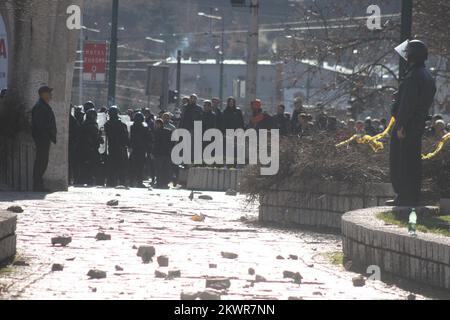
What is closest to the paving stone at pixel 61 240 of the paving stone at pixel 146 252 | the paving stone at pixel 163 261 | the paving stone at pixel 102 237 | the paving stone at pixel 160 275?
the paving stone at pixel 102 237

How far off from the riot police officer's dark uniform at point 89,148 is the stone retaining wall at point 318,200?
1420 cm

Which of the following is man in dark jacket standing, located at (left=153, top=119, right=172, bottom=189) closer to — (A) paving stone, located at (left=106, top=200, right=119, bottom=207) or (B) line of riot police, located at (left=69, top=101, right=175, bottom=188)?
(B) line of riot police, located at (left=69, top=101, right=175, bottom=188)

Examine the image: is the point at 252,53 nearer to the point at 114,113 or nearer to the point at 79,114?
the point at 114,113

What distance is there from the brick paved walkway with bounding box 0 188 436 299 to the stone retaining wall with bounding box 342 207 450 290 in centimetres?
21

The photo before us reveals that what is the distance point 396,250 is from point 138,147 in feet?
69.8

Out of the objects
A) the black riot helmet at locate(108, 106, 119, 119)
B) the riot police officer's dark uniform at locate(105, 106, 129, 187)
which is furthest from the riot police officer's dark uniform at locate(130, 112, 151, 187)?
the black riot helmet at locate(108, 106, 119, 119)

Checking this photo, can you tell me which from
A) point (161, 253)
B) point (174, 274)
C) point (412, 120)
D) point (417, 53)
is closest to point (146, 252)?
point (161, 253)

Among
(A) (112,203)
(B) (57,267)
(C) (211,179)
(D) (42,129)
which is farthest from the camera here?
(C) (211,179)

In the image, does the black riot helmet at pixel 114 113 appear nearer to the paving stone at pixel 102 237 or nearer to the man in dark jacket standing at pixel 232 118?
the man in dark jacket standing at pixel 232 118

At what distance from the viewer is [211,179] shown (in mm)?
27625

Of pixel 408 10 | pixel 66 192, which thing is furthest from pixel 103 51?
pixel 408 10

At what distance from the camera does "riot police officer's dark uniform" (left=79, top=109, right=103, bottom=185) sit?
30484 mm

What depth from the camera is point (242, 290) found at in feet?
32.0

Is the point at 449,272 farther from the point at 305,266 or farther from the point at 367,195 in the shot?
the point at 367,195
